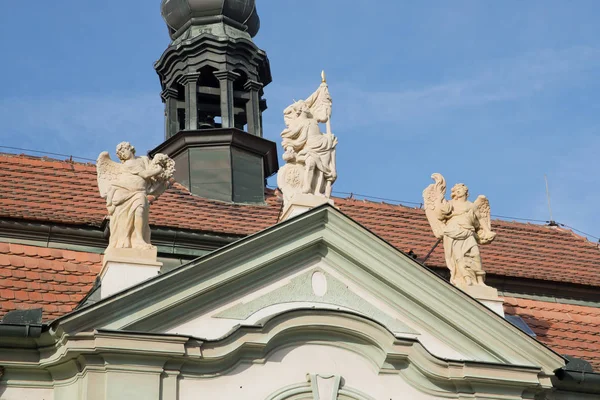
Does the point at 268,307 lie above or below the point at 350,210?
below

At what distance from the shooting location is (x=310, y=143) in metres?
18.6

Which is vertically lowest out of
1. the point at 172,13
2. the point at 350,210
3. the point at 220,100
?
the point at 350,210

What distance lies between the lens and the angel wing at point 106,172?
17750 millimetres

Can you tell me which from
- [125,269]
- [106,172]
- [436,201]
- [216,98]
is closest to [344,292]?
[436,201]

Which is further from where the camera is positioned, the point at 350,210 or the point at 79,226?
the point at 350,210

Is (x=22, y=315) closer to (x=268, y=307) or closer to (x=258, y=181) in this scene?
(x=268, y=307)

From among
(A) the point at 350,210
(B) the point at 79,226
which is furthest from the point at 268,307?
(A) the point at 350,210

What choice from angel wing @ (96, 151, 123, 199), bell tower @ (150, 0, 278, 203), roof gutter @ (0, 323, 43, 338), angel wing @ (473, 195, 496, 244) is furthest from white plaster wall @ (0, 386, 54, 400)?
bell tower @ (150, 0, 278, 203)

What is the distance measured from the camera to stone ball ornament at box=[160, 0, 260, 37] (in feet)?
83.2

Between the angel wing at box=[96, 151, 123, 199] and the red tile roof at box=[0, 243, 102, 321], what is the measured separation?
5.75 ft

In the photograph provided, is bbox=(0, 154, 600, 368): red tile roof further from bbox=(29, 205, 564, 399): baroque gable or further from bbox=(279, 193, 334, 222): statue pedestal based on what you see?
bbox=(279, 193, 334, 222): statue pedestal

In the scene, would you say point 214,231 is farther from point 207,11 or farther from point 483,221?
point 207,11

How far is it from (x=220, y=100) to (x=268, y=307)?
788 centimetres

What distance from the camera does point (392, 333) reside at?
17531 mm
